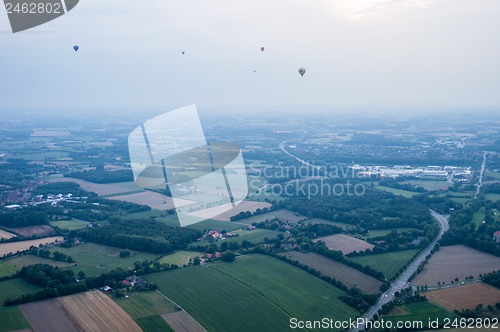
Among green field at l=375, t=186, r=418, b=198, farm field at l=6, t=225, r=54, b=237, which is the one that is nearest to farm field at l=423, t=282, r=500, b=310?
green field at l=375, t=186, r=418, b=198

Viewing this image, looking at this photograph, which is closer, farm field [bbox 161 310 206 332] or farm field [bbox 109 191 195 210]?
farm field [bbox 161 310 206 332]

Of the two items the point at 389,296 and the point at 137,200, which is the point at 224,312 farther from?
the point at 137,200

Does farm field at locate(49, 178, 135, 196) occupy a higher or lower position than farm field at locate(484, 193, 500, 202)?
higher

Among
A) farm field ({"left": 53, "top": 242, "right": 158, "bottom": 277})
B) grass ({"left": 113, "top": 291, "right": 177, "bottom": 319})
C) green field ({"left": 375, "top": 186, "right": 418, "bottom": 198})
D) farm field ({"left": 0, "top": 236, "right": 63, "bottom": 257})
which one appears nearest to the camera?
grass ({"left": 113, "top": 291, "right": 177, "bottom": 319})

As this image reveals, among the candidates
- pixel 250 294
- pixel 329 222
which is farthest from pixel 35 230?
pixel 329 222

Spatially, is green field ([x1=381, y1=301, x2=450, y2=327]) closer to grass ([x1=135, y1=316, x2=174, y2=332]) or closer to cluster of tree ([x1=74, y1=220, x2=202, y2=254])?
grass ([x1=135, y1=316, x2=174, y2=332])

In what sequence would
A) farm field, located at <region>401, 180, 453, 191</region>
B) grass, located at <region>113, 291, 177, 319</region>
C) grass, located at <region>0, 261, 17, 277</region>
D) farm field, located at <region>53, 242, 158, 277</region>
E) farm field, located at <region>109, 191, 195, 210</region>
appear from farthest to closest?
farm field, located at <region>401, 180, 453, 191</region> → farm field, located at <region>109, 191, 195, 210</region> → farm field, located at <region>53, 242, 158, 277</region> → grass, located at <region>0, 261, 17, 277</region> → grass, located at <region>113, 291, 177, 319</region>

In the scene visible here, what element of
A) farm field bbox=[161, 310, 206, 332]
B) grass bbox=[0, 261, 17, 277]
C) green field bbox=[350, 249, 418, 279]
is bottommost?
green field bbox=[350, 249, 418, 279]

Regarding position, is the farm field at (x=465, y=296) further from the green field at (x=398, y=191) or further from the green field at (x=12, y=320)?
the green field at (x=398, y=191)
